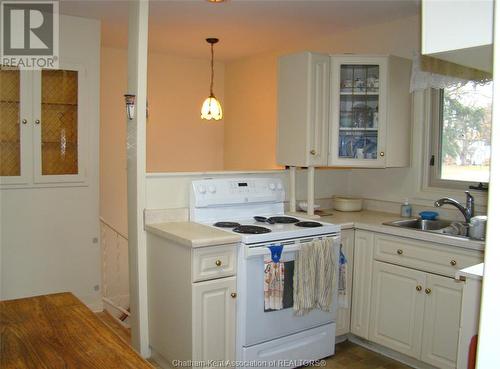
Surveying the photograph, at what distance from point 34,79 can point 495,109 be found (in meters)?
3.61

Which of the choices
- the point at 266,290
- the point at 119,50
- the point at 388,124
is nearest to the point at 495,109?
the point at 266,290

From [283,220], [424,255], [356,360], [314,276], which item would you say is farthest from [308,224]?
[356,360]

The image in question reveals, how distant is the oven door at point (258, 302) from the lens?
8.34 feet

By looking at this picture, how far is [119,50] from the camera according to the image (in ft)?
16.2

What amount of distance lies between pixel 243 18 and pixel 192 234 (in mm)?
1986

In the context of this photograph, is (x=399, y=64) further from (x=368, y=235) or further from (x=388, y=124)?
(x=368, y=235)

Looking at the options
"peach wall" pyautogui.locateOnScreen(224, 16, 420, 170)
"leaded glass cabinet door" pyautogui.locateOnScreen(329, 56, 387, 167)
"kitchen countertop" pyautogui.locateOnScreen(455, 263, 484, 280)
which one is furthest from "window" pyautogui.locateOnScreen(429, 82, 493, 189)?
"kitchen countertop" pyautogui.locateOnScreen(455, 263, 484, 280)

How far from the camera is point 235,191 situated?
122 inches

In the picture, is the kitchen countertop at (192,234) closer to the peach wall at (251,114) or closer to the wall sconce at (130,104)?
the wall sconce at (130,104)

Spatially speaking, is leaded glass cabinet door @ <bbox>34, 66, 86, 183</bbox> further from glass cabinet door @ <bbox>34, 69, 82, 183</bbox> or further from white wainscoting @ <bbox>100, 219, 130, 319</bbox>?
white wainscoting @ <bbox>100, 219, 130, 319</bbox>

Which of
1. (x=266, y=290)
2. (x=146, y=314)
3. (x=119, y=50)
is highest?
(x=119, y=50)

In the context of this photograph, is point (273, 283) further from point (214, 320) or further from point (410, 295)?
point (410, 295)

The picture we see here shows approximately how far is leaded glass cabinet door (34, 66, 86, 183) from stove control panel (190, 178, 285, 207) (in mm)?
1353

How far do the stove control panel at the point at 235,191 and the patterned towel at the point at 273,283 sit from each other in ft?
2.09
